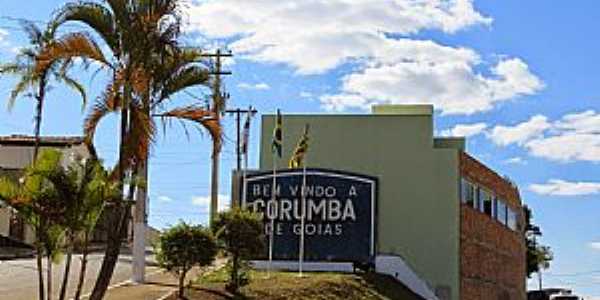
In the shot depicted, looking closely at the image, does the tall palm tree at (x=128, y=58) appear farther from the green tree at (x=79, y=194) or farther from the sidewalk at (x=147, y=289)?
the sidewalk at (x=147, y=289)

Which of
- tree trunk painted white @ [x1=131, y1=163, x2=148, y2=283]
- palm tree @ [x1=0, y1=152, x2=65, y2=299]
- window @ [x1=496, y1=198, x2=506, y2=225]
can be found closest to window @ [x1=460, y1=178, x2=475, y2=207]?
window @ [x1=496, y1=198, x2=506, y2=225]

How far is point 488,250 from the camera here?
5281cm

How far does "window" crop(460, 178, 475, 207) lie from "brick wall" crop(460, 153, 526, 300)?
0.30 metres

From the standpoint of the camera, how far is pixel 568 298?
203 feet

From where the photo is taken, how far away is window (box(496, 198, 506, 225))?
56.8 metres

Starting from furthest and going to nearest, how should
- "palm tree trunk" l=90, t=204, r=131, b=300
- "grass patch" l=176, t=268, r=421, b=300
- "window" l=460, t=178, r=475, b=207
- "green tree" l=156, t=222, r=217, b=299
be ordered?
"window" l=460, t=178, r=475, b=207 < "grass patch" l=176, t=268, r=421, b=300 < "green tree" l=156, t=222, r=217, b=299 < "palm tree trunk" l=90, t=204, r=131, b=300

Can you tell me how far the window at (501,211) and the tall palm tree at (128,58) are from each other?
134 ft

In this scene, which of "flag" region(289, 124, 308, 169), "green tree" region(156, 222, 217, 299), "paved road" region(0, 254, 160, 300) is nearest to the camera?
"green tree" region(156, 222, 217, 299)

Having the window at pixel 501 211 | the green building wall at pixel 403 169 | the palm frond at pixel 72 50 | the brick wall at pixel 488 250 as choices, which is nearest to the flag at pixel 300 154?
the green building wall at pixel 403 169

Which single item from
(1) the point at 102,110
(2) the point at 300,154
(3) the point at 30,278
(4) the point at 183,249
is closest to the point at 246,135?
(2) the point at 300,154

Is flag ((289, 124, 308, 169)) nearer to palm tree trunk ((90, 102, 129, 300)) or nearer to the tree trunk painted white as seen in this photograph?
the tree trunk painted white

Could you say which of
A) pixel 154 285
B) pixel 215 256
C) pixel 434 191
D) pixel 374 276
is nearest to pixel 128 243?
pixel 434 191

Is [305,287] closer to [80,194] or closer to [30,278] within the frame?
[30,278]

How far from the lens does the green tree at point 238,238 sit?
26922mm
